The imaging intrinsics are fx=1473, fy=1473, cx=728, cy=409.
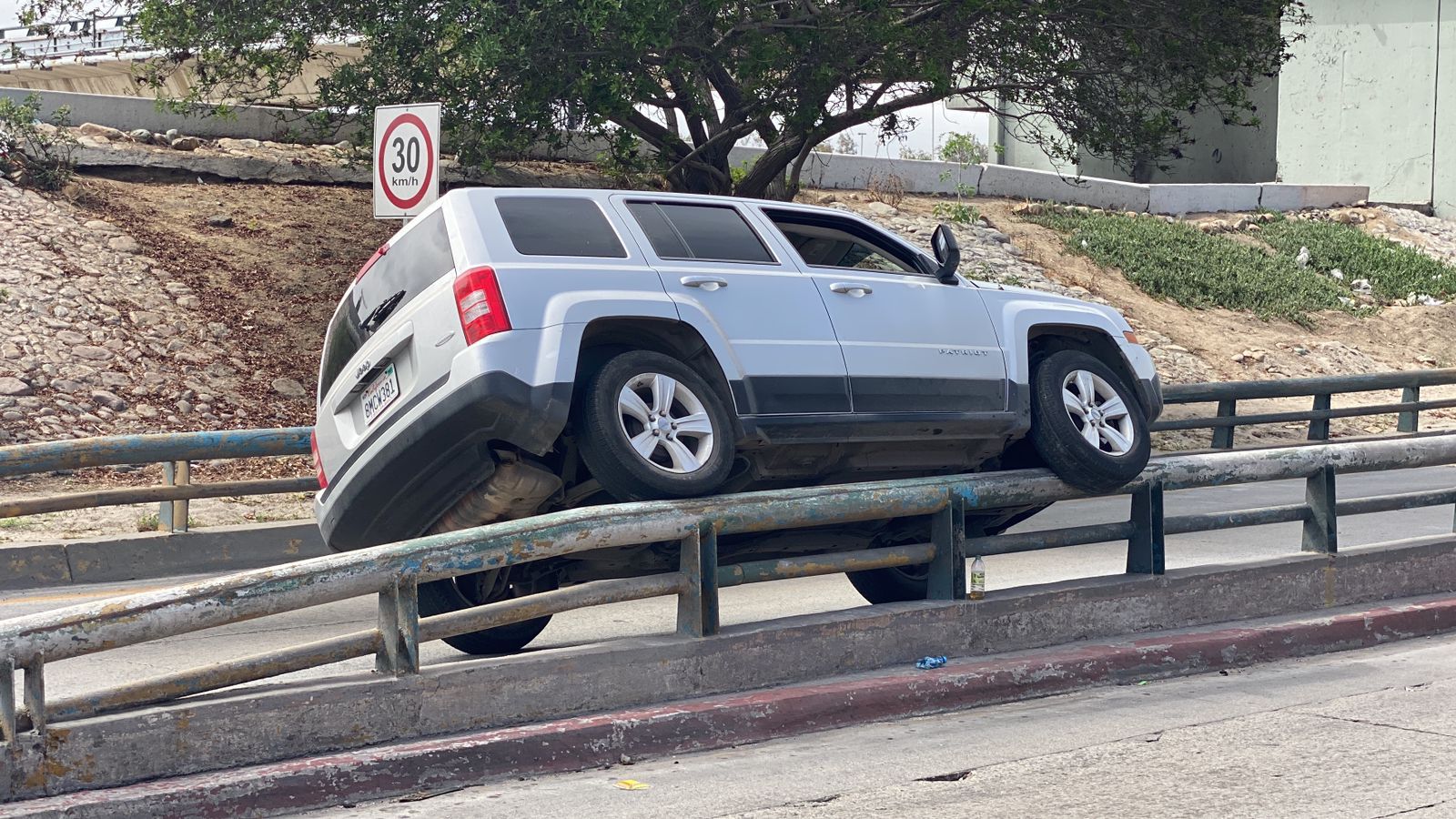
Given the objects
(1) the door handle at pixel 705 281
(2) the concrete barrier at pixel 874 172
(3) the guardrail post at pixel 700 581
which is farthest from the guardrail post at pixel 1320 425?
(3) the guardrail post at pixel 700 581

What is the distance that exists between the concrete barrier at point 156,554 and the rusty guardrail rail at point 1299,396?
9.15 metres

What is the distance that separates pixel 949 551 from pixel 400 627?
2.72 m

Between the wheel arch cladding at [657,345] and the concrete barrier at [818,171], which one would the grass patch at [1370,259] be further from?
the wheel arch cladding at [657,345]

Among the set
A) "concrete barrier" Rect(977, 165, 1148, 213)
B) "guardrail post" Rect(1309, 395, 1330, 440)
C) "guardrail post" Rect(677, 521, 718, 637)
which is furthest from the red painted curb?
"concrete barrier" Rect(977, 165, 1148, 213)

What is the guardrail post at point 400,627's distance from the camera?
5387 mm

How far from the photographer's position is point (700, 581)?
20.2ft

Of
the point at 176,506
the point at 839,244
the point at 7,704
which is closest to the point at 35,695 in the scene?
the point at 7,704

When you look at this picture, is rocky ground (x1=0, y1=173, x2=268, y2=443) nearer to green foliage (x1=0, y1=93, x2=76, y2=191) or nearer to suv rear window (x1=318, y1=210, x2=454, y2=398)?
green foliage (x1=0, y1=93, x2=76, y2=191)

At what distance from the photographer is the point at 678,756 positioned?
5.71 metres

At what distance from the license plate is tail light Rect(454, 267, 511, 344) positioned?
53cm

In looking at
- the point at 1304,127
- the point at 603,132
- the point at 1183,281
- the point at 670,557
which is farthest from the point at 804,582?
the point at 1304,127

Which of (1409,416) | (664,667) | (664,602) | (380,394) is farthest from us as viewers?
(1409,416)

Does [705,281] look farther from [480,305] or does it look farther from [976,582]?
[976,582]

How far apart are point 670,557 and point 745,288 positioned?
130cm
